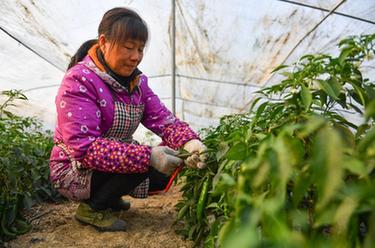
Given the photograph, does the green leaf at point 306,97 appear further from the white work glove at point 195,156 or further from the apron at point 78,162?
the apron at point 78,162

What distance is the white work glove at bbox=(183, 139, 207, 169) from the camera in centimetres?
153

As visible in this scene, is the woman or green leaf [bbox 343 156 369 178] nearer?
green leaf [bbox 343 156 369 178]

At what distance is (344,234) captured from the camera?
1.49ft

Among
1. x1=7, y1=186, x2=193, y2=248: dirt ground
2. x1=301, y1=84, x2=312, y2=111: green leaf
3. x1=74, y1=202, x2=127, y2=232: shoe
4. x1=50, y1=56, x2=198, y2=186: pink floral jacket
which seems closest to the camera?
x1=301, y1=84, x2=312, y2=111: green leaf

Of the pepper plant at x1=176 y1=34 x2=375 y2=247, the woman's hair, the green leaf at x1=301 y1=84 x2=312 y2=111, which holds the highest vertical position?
the woman's hair

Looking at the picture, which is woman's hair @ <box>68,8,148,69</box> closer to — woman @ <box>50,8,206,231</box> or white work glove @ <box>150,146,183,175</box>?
woman @ <box>50,8,206,231</box>

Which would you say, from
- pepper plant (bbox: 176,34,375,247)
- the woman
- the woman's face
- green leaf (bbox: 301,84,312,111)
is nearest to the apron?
the woman

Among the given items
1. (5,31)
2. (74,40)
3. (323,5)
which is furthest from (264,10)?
(5,31)

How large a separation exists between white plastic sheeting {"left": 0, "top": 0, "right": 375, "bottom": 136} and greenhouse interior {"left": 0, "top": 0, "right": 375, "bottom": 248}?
0.01 m

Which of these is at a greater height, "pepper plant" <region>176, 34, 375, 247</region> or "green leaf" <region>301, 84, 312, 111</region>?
"green leaf" <region>301, 84, 312, 111</region>

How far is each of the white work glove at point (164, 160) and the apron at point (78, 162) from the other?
0.32 meters

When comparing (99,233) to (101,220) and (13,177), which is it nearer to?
(101,220)

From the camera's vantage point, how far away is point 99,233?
1901mm

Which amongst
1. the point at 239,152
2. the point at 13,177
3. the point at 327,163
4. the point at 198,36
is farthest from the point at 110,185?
the point at 198,36
